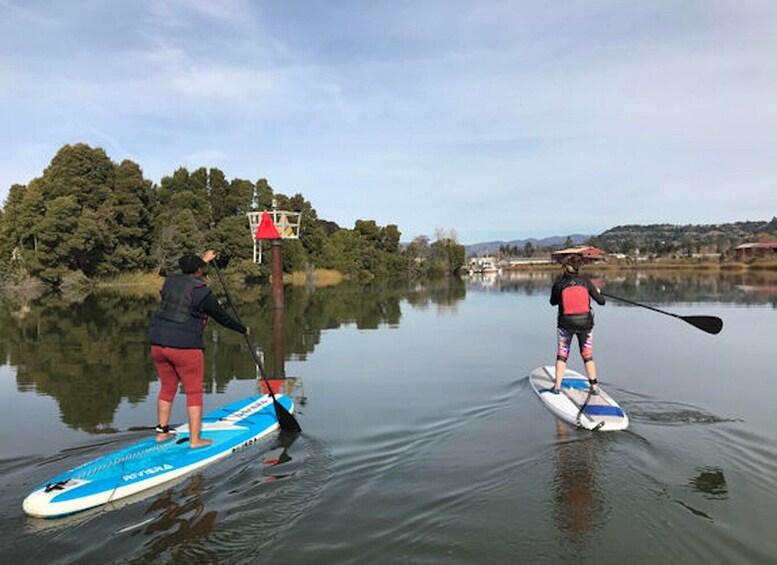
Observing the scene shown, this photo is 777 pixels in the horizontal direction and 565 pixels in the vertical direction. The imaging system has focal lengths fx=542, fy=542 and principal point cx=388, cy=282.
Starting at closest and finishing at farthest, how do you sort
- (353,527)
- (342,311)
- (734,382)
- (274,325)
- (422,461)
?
(353,527) → (422,461) → (734,382) → (274,325) → (342,311)

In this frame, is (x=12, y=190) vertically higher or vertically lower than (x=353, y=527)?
higher

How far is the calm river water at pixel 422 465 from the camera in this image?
3.57 m

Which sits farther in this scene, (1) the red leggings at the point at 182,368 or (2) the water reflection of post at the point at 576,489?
(1) the red leggings at the point at 182,368

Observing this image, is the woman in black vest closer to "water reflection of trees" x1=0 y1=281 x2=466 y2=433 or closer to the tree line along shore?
"water reflection of trees" x1=0 y1=281 x2=466 y2=433

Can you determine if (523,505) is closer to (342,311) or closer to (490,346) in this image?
(490,346)

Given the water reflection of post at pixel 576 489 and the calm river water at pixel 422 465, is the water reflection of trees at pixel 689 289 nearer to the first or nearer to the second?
the calm river water at pixel 422 465

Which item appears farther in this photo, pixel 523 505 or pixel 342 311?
pixel 342 311

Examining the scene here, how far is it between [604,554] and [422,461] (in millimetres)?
2057

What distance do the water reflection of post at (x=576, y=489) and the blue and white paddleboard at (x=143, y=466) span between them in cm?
312

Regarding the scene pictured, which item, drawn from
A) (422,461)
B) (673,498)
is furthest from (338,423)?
(673,498)

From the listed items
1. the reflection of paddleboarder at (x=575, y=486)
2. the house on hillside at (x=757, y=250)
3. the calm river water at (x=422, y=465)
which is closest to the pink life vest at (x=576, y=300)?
the calm river water at (x=422, y=465)

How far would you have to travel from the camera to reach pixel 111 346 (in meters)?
12.3

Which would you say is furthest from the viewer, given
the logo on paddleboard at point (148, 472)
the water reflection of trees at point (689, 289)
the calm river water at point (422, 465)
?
the water reflection of trees at point (689, 289)

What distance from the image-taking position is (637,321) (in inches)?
666
